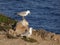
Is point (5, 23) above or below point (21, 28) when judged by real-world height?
below

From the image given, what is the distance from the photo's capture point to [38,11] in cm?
3931

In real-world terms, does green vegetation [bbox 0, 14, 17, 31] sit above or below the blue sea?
above

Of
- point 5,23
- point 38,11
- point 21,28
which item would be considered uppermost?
point 21,28

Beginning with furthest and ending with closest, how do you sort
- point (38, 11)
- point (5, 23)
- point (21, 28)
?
1. point (38, 11)
2. point (5, 23)
3. point (21, 28)

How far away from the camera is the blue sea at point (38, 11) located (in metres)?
31.9

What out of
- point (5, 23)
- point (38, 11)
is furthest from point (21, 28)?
point (38, 11)

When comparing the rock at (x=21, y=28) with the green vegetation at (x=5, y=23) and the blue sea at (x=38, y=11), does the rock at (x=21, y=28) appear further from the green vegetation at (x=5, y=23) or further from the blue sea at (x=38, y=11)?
the blue sea at (x=38, y=11)

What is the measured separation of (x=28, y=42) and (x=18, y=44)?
739 millimetres

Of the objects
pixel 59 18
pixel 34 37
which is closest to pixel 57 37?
pixel 34 37

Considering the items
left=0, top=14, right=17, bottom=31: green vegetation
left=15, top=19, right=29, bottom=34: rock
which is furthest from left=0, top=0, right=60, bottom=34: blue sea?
left=15, top=19, right=29, bottom=34: rock

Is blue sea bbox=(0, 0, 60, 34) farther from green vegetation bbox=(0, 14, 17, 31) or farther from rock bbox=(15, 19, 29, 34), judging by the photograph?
rock bbox=(15, 19, 29, 34)

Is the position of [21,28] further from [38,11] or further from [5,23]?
[38,11]

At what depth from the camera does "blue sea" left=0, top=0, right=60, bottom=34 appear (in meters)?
31.9

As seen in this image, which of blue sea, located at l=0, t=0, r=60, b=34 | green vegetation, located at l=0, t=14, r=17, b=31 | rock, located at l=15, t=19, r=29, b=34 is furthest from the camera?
blue sea, located at l=0, t=0, r=60, b=34
